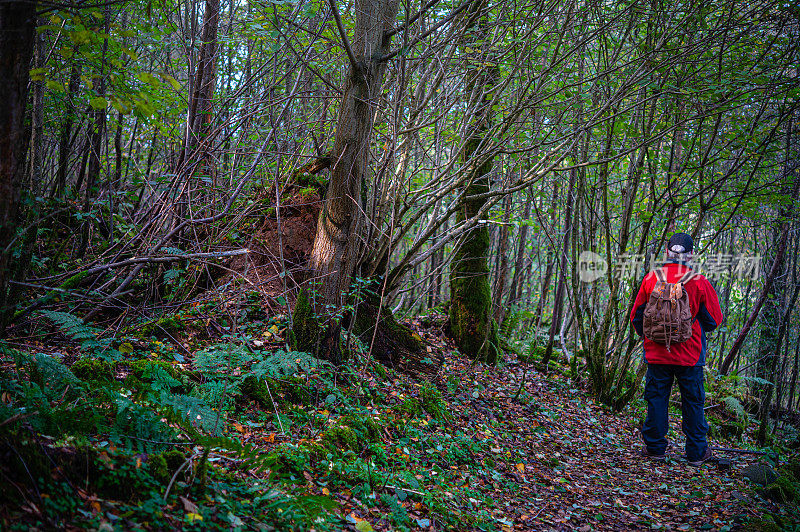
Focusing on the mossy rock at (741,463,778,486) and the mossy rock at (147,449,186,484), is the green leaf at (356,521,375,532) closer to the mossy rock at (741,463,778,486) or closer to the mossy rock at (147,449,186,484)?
the mossy rock at (147,449,186,484)

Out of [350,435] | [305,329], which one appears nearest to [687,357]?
[350,435]

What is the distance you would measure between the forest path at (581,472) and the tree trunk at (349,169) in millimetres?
2125

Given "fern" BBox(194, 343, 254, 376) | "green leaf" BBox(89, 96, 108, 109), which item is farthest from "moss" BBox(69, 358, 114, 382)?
"green leaf" BBox(89, 96, 108, 109)

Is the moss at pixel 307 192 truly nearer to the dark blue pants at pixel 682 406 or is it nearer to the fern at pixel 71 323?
the fern at pixel 71 323

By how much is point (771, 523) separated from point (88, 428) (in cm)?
456

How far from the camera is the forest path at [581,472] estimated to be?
383 centimetres

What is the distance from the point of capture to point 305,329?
4594 millimetres

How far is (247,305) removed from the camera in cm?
517

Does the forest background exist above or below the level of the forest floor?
above

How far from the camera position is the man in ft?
16.6

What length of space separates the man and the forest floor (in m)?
0.41

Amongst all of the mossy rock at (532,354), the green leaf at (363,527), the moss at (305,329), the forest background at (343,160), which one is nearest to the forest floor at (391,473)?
the green leaf at (363,527)

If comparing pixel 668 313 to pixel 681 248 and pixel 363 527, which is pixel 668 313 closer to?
pixel 681 248

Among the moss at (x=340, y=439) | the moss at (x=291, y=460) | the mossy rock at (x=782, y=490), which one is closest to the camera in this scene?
the moss at (x=291, y=460)
